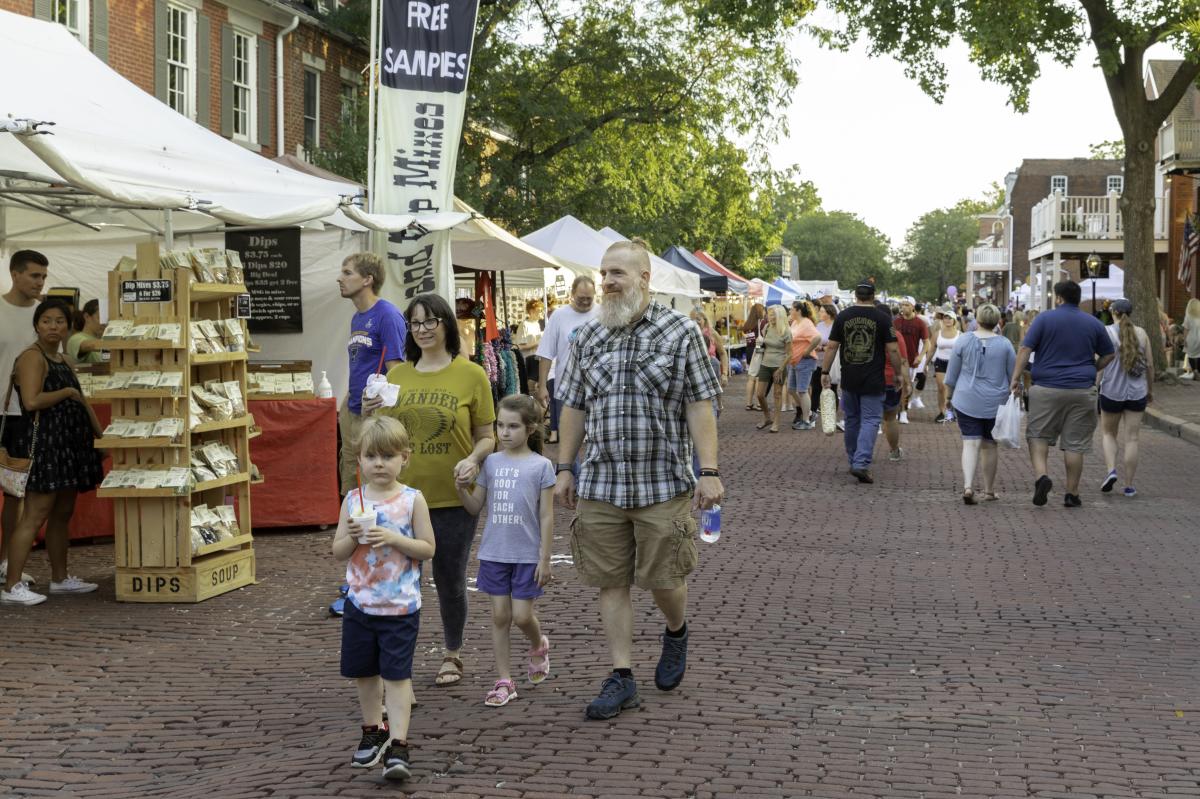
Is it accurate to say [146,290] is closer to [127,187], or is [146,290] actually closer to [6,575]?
[127,187]

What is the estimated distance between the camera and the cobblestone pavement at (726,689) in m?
5.00

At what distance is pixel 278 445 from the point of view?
1089 cm

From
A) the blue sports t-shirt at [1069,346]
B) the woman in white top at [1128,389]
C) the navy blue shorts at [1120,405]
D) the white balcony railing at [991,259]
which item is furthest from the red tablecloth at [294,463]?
the white balcony railing at [991,259]

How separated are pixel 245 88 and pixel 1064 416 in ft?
61.2

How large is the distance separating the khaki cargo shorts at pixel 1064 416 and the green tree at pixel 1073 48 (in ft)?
51.1

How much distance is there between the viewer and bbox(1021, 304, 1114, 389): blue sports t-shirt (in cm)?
1241

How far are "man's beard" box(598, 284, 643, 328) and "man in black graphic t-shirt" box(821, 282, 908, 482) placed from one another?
920cm

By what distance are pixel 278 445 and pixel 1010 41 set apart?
A: 17.9 m

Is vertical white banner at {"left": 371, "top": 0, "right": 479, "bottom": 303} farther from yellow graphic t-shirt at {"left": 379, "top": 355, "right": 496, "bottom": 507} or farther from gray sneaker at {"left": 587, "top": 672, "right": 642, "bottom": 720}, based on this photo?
gray sneaker at {"left": 587, "top": 672, "right": 642, "bottom": 720}

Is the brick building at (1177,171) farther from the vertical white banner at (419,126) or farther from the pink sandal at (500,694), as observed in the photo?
the pink sandal at (500,694)

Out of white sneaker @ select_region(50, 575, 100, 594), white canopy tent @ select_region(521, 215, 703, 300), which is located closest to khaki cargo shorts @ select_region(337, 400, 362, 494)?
white sneaker @ select_region(50, 575, 100, 594)

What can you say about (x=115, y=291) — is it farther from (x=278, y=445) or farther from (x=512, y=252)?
(x=512, y=252)

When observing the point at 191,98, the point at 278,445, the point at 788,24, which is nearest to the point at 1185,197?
the point at 788,24

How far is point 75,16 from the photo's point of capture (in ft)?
71.6
